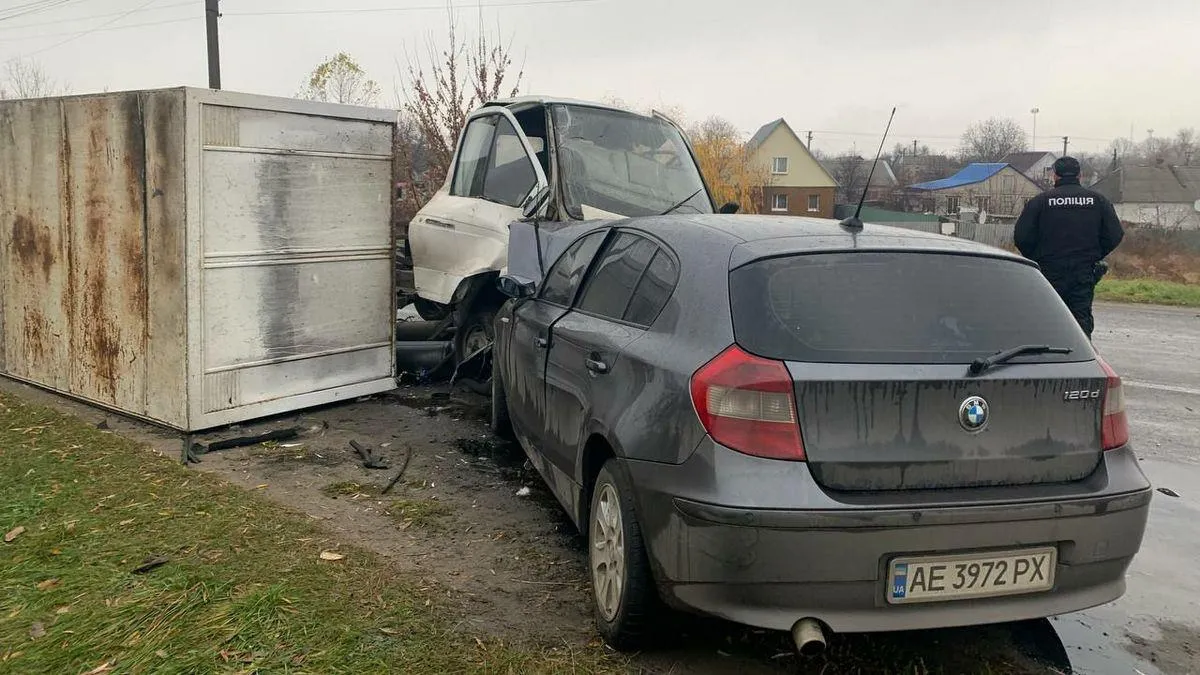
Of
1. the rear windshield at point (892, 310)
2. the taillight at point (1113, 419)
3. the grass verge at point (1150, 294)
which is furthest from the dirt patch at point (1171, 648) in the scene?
the grass verge at point (1150, 294)

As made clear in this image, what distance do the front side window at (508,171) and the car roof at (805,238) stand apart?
353 cm

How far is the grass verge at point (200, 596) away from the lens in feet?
10.7

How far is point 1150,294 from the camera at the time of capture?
18.4 metres

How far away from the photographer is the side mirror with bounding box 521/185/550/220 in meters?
7.02

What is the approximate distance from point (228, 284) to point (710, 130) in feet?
136

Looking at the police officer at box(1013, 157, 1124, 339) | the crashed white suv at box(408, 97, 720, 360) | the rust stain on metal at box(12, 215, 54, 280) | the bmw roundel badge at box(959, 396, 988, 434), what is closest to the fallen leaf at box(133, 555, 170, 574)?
the bmw roundel badge at box(959, 396, 988, 434)

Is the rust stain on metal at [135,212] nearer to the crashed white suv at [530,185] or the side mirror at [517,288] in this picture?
the crashed white suv at [530,185]

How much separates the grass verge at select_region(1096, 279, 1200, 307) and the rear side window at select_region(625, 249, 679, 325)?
55.7ft

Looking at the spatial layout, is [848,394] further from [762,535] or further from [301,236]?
[301,236]

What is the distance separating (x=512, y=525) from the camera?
484 cm

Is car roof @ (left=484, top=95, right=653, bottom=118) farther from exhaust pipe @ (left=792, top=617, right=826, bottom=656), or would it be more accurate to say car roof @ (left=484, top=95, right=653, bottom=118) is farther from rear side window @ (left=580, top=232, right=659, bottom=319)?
exhaust pipe @ (left=792, top=617, right=826, bottom=656)

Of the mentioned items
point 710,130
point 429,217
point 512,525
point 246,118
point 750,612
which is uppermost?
point 710,130

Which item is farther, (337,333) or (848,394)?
(337,333)

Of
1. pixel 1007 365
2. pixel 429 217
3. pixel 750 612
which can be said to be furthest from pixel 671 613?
pixel 429 217
